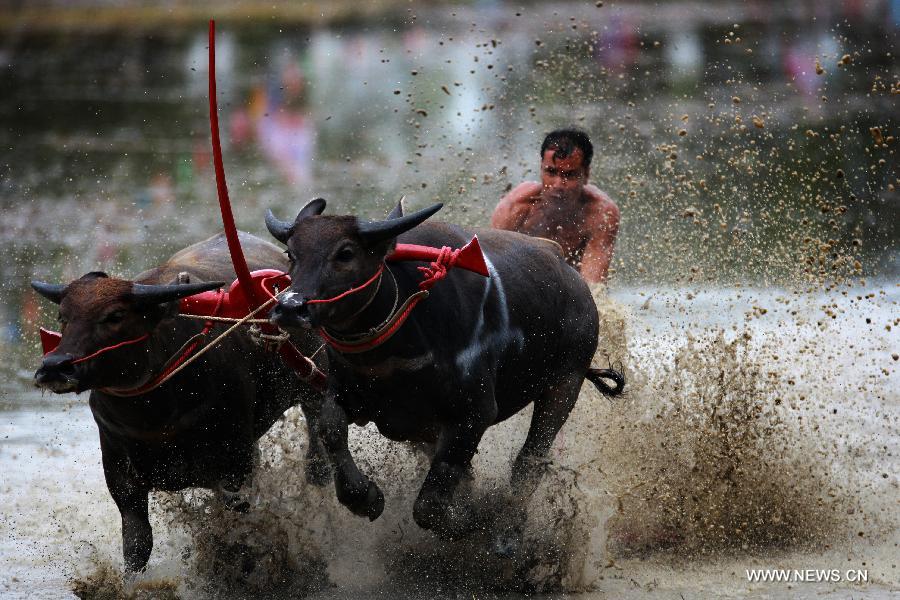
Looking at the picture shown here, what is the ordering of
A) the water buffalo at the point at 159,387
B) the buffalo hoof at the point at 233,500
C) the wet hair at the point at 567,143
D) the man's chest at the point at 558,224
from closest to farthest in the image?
the water buffalo at the point at 159,387, the buffalo hoof at the point at 233,500, the wet hair at the point at 567,143, the man's chest at the point at 558,224

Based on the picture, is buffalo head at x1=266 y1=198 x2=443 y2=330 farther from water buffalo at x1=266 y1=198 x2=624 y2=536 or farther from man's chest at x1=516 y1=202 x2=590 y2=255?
man's chest at x1=516 y1=202 x2=590 y2=255

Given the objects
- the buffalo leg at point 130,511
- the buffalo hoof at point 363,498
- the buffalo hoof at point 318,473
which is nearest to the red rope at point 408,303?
the buffalo hoof at point 363,498

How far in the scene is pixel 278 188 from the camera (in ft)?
41.3

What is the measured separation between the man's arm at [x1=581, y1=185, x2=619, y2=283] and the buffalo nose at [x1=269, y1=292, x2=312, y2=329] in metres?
3.20

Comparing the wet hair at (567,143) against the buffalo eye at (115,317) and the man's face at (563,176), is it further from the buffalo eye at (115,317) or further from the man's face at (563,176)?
the buffalo eye at (115,317)

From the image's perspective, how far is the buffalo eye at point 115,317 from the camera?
4.77 meters

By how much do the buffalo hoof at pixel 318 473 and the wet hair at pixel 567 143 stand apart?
7.74 feet

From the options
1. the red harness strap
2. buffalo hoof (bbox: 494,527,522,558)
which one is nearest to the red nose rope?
the red harness strap

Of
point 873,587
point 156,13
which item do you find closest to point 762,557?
point 873,587

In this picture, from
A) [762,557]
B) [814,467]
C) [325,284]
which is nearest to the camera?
[325,284]

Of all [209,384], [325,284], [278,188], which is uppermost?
[325,284]

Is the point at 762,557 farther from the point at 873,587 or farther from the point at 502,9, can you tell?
the point at 502,9

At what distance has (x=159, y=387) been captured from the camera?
5.03 metres

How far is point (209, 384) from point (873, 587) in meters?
2.66
